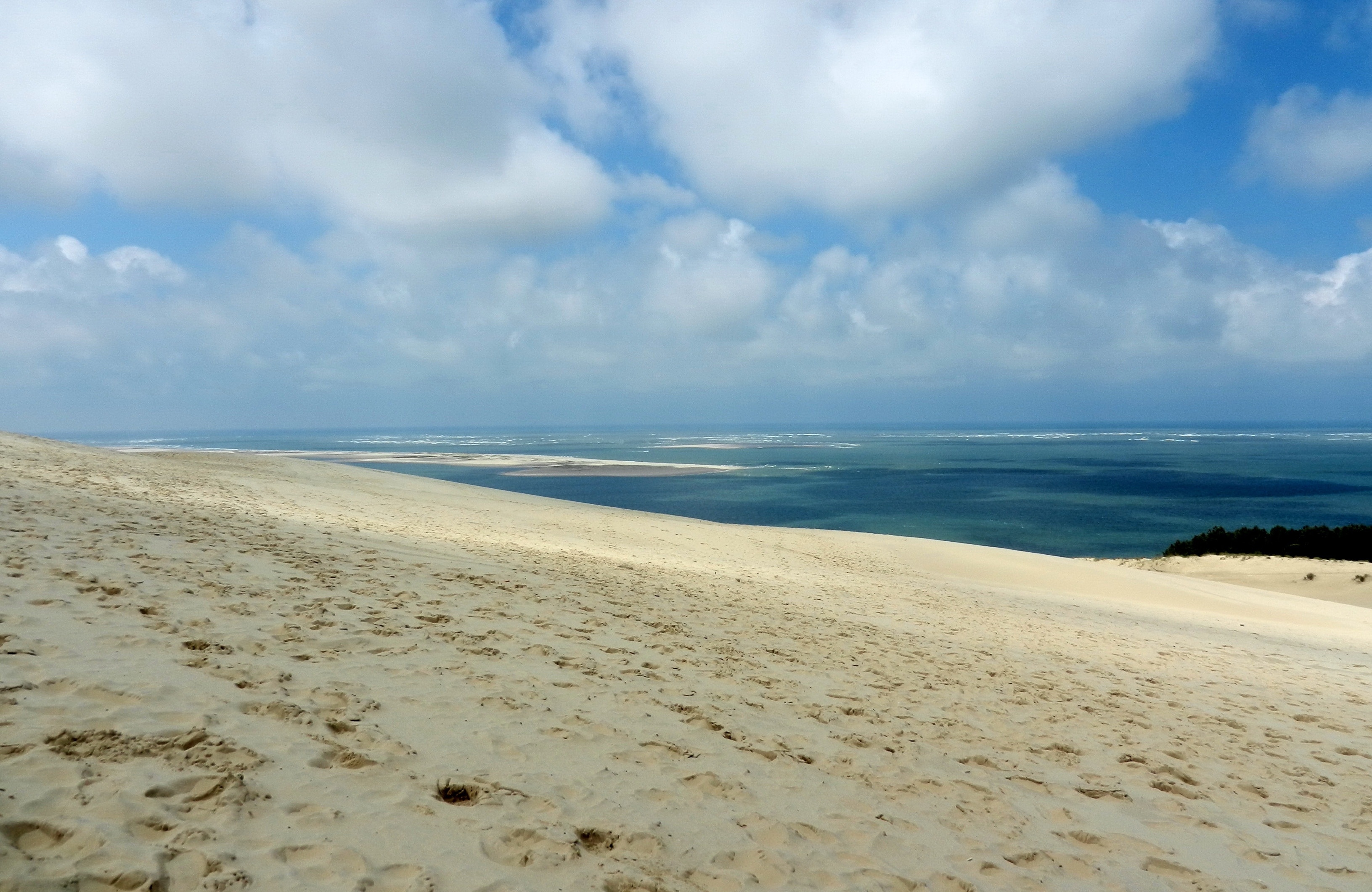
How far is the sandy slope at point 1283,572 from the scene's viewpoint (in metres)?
23.0

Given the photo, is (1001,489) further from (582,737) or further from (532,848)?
(532,848)

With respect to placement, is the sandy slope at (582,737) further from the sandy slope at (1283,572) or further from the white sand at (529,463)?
the white sand at (529,463)

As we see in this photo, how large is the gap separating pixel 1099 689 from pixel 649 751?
5.67 meters

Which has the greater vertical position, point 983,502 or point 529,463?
point 529,463

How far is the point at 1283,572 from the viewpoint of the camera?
25.3m

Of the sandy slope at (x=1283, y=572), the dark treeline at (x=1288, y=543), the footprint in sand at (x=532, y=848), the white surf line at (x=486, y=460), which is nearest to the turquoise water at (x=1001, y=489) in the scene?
the dark treeline at (x=1288, y=543)

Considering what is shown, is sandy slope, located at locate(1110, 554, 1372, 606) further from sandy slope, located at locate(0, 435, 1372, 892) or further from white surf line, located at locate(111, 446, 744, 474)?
white surf line, located at locate(111, 446, 744, 474)

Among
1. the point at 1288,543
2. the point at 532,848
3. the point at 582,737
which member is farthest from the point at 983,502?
the point at 532,848

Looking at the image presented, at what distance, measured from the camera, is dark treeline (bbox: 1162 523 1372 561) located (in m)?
27.0

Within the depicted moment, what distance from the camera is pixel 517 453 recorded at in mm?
104250

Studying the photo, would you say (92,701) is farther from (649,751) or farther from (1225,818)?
(1225,818)

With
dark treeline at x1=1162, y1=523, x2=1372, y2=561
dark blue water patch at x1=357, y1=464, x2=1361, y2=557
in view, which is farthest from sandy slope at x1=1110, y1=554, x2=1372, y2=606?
dark blue water patch at x1=357, y1=464, x2=1361, y2=557

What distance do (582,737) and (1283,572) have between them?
29.5 m

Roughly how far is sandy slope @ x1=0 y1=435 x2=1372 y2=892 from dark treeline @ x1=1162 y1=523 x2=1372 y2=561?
812 inches
